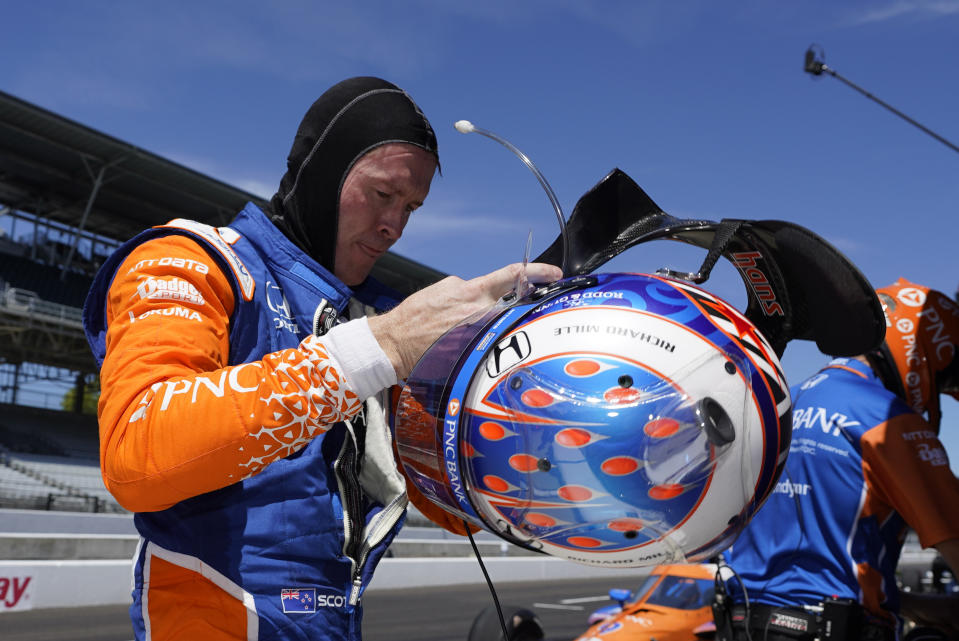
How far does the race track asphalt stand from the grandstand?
8.82 m

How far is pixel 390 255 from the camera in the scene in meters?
30.3

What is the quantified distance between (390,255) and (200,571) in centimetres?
2900

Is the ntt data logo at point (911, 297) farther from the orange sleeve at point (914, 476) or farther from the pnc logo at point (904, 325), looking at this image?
the orange sleeve at point (914, 476)

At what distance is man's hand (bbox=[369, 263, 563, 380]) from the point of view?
4.79 feet

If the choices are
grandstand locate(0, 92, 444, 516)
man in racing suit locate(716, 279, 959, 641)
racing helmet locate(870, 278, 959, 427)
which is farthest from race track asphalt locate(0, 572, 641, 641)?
grandstand locate(0, 92, 444, 516)

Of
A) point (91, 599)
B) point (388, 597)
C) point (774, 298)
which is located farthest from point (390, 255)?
point (774, 298)

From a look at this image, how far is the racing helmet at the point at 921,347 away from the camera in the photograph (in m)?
3.45

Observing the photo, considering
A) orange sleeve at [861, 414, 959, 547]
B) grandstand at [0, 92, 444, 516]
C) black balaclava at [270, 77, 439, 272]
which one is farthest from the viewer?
grandstand at [0, 92, 444, 516]

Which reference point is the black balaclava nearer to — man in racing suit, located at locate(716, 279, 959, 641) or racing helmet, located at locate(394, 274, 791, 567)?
racing helmet, located at locate(394, 274, 791, 567)

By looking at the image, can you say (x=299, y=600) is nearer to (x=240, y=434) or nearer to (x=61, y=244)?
(x=240, y=434)

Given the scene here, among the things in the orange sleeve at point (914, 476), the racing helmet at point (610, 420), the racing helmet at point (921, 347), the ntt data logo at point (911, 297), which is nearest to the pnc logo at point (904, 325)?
the racing helmet at point (921, 347)

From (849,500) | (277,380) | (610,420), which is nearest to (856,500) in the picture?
(849,500)

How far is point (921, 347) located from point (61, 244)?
30.0 meters

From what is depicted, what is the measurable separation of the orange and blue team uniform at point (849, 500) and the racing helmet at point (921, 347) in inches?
5.1
